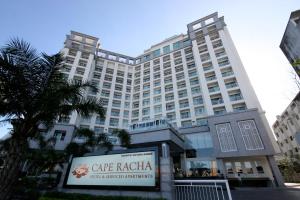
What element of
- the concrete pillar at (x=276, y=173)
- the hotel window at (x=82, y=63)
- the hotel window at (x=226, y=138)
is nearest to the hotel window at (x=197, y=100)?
the hotel window at (x=226, y=138)

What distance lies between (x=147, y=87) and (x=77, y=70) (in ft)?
58.1

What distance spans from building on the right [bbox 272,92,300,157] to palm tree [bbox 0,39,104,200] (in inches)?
1670

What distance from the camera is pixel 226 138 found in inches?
929

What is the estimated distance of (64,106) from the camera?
8852 millimetres

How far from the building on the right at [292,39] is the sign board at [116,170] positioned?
35.9ft

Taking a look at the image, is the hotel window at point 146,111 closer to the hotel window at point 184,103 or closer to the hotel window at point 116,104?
the hotel window at point 116,104

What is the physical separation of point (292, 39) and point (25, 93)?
1739cm

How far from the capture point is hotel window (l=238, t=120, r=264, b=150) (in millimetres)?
21688

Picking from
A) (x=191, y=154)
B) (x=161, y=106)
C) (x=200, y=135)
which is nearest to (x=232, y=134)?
(x=200, y=135)

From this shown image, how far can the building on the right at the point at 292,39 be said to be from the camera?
10.7 metres

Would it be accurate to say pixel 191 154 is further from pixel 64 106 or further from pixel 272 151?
pixel 64 106

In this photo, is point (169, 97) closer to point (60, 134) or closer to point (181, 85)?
point (181, 85)

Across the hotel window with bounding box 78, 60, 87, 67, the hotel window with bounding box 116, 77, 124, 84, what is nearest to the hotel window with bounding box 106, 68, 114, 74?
the hotel window with bounding box 116, 77, 124, 84

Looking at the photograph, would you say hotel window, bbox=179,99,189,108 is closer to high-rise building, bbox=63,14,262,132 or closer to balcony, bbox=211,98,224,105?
high-rise building, bbox=63,14,262,132
